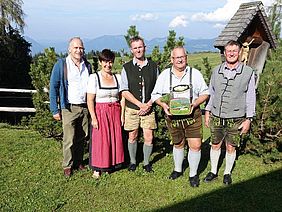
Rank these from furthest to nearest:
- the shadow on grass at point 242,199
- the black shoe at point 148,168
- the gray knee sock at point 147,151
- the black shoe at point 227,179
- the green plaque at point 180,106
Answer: the black shoe at point 148,168 < the gray knee sock at point 147,151 < the black shoe at point 227,179 < the green plaque at point 180,106 < the shadow on grass at point 242,199

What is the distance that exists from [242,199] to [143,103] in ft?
5.90

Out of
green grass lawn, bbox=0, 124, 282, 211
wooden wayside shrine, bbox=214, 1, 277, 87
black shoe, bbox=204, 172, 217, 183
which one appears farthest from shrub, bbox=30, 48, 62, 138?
wooden wayside shrine, bbox=214, 1, 277, 87

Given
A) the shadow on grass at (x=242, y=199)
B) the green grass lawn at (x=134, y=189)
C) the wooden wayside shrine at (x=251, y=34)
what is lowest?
the shadow on grass at (x=242, y=199)

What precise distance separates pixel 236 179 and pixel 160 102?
5.55 ft

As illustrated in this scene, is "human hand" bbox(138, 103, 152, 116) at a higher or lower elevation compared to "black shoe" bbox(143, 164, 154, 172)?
higher

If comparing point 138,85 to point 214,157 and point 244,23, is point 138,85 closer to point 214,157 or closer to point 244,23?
point 214,157

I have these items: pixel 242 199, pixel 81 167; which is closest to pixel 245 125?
pixel 242 199

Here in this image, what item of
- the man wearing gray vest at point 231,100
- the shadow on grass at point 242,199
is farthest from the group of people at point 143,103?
the shadow on grass at point 242,199

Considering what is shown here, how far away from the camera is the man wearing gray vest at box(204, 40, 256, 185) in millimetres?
4480

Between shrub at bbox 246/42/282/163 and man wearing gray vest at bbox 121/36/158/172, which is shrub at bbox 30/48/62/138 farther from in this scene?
shrub at bbox 246/42/282/163

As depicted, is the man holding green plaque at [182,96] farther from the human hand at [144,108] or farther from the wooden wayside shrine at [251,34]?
the wooden wayside shrine at [251,34]

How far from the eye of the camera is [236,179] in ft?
17.3

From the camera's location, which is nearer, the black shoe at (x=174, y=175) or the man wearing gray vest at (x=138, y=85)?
the man wearing gray vest at (x=138, y=85)

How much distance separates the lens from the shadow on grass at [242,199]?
441 cm
